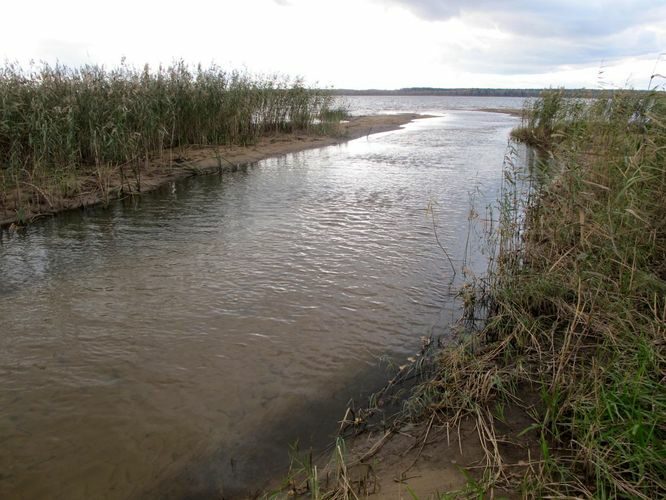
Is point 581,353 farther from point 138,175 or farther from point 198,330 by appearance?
point 138,175

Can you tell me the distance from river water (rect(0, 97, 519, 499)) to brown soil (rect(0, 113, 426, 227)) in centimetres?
69

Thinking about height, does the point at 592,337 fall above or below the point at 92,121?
below

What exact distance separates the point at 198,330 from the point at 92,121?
8.57 meters

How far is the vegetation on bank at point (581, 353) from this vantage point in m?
2.56

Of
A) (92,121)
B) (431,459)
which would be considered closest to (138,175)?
(92,121)

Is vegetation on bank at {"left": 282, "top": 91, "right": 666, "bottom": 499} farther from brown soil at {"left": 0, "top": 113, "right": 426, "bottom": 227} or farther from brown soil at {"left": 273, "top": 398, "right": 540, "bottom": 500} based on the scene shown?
brown soil at {"left": 0, "top": 113, "right": 426, "bottom": 227}

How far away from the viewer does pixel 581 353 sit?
3602 millimetres

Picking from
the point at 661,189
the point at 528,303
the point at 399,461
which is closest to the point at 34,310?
the point at 399,461

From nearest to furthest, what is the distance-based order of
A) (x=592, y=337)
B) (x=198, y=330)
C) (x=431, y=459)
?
1. (x=431, y=459)
2. (x=592, y=337)
3. (x=198, y=330)

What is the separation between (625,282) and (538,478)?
1.89 m

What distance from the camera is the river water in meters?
3.47

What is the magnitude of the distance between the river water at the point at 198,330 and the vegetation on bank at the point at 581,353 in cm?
71

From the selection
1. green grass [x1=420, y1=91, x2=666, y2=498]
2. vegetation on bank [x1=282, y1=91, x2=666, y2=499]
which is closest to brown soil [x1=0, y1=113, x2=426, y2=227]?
vegetation on bank [x1=282, y1=91, x2=666, y2=499]

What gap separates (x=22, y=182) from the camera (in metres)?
9.91
